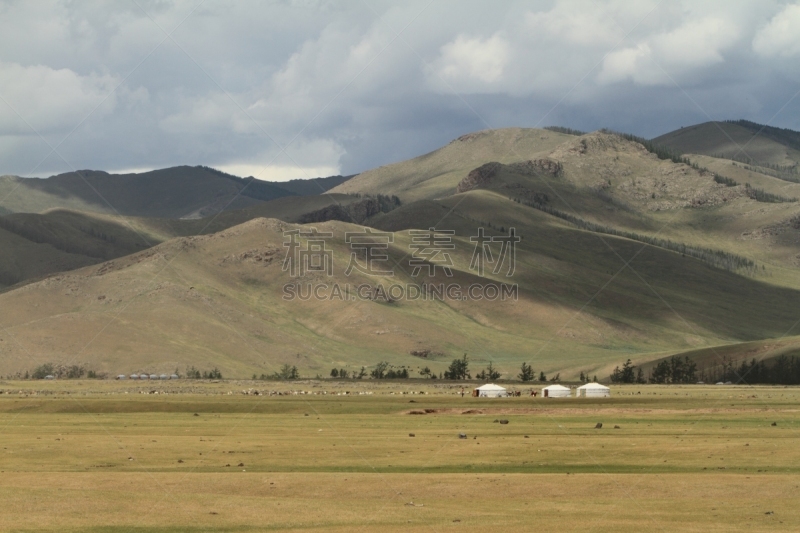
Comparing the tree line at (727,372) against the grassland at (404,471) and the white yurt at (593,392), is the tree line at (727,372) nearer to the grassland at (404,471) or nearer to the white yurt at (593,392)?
the white yurt at (593,392)

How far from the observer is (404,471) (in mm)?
44562

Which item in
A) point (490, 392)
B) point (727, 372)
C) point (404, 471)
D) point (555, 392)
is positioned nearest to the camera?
point (404, 471)

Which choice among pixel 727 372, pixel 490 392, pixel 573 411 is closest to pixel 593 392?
pixel 490 392

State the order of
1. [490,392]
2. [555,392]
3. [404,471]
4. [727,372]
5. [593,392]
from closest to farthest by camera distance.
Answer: [404,471]
[490,392]
[555,392]
[593,392]
[727,372]

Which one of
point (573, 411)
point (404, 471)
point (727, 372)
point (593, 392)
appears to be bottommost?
point (404, 471)

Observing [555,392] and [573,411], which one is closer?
[573,411]

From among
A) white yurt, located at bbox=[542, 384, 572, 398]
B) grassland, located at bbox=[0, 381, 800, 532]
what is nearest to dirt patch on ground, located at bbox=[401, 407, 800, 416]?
grassland, located at bbox=[0, 381, 800, 532]

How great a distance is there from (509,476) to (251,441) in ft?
67.5

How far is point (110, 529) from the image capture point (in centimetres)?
3011

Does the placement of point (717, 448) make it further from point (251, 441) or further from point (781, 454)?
point (251, 441)

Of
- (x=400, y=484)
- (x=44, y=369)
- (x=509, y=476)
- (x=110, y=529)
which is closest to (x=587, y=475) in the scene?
(x=509, y=476)

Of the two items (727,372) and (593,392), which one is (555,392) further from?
(727,372)

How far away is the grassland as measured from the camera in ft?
105

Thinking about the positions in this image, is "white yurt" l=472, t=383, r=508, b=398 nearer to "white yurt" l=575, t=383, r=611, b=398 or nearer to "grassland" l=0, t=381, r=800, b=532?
"white yurt" l=575, t=383, r=611, b=398
